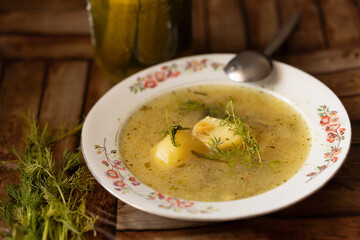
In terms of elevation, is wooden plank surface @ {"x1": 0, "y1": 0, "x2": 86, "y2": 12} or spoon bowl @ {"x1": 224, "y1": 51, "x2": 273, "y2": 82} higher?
spoon bowl @ {"x1": 224, "y1": 51, "x2": 273, "y2": 82}

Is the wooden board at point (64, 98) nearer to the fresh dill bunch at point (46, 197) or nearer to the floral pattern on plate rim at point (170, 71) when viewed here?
the fresh dill bunch at point (46, 197)

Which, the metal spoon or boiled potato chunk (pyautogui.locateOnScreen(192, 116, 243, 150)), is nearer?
boiled potato chunk (pyautogui.locateOnScreen(192, 116, 243, 150))

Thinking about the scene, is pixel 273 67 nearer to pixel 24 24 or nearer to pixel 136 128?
pixel 136 128

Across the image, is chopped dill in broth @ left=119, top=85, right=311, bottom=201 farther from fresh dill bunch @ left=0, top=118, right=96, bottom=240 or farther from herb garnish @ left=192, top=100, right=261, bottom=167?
fresh dill bunch @ left=0, top=118, right=96, bottom=240

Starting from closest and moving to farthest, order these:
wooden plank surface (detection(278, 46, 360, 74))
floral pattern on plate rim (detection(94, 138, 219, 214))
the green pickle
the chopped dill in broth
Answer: floral pattern on plate rim (detection(94, 138, 219, 214))
the chopped dill in broth
the green pickle
wooden plank surface (detection(278, 46, 360, 74))

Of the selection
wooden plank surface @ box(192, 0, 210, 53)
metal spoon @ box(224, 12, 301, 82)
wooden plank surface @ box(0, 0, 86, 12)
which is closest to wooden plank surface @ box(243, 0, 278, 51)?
wooden plank surface @ box(192, 0, 210, 53)

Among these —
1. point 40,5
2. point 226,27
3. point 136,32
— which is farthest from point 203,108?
point 40,5
